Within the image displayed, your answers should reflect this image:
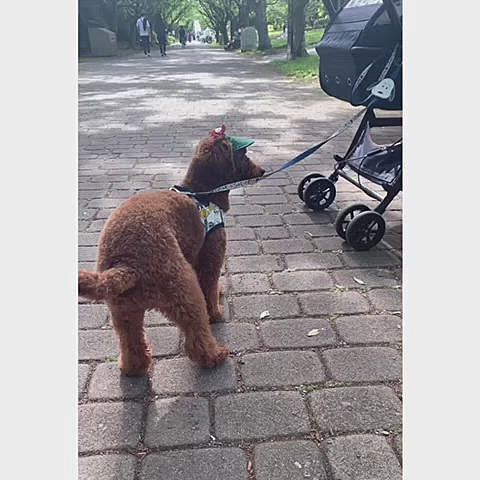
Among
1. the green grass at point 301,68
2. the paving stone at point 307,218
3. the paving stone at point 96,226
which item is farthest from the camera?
the green grass at point 301,68

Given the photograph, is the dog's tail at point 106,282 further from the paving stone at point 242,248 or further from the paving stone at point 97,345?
the paving stone at point 242,248

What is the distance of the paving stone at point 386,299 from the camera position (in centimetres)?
324

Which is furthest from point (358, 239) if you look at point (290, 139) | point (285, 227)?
point (290, 139)


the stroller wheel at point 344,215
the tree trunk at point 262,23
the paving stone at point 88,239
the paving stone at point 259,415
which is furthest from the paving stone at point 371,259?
the tree trunk at point 262,23

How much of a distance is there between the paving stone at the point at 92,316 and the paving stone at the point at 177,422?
0.83 metres

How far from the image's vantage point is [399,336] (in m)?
2.94

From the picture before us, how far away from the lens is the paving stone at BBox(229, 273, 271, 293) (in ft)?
11.5

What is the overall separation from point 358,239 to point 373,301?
0.78 m

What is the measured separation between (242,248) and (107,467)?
2.28 m

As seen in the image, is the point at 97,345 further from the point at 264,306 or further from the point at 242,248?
the point at 242,248

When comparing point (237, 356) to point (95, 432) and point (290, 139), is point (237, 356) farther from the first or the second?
point (290, 139)

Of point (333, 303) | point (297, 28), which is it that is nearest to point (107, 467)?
point (333, 303)

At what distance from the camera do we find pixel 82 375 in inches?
105

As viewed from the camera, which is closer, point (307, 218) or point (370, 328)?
point (370, 328)
